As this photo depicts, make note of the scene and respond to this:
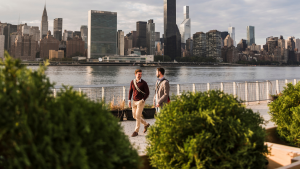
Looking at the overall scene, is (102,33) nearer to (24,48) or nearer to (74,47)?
(74,47)

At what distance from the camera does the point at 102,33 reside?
192125 millimetres

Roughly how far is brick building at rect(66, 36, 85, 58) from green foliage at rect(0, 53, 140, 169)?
16995 cm

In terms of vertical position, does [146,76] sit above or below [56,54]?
below

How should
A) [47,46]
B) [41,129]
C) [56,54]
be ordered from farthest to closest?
[47,46]
[56,54]
[41,129]

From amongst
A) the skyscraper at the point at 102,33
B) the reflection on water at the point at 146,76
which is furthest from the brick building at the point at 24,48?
the reflection on water at the point at 146,76

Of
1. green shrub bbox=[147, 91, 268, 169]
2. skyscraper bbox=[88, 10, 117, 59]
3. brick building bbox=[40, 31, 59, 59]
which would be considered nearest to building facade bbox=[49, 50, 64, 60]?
brick building bbox=[40, 31, 59, 59]

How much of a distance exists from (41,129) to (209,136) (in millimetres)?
1389

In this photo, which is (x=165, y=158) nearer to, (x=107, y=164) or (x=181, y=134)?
(x=181, y=134)

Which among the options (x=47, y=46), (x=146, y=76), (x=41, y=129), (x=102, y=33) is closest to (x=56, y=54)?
(x=47, y=46)

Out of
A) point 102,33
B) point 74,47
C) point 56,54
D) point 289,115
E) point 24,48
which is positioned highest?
point 102,33

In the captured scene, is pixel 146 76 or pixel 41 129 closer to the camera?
pixel 41 129

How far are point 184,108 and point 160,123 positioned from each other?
30 cm

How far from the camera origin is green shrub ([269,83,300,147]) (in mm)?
3582

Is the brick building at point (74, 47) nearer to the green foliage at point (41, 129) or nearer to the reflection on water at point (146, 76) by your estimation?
the reflection on water at point (146, 76)
